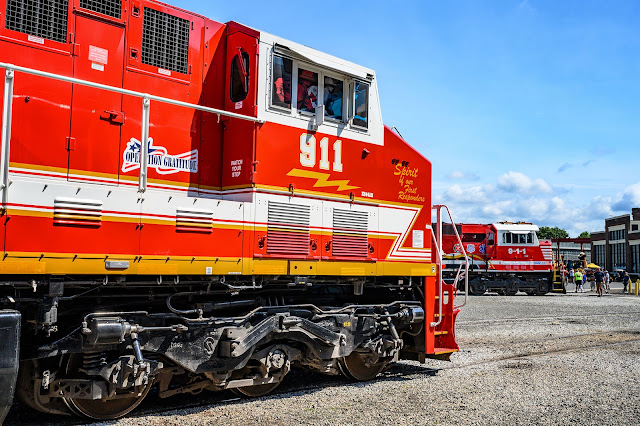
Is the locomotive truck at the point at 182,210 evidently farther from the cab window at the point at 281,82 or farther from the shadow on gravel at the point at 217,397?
the shadow on gravel at the point at 217,397

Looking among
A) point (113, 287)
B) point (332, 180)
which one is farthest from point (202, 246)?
point (332, 180)

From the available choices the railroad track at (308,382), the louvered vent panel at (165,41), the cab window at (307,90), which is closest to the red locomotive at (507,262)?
the railroad track at (308,382)

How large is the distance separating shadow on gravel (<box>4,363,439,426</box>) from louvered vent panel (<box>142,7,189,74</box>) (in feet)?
12.7

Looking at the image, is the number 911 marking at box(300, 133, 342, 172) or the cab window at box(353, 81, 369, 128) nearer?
the number 911 marking at box(300, 133, 342, 172)

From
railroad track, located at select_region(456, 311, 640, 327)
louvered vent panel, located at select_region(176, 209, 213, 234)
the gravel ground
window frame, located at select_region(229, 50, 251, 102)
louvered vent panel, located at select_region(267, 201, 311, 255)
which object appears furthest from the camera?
railroad track, located at select_region(456, 311, 640, 327)

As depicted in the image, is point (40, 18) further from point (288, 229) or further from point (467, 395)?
point (467, 395)

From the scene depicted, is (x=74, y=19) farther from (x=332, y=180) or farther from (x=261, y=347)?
(x=261, y=347)

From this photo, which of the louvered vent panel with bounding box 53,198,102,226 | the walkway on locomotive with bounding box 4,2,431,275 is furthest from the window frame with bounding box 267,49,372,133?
the louvered vent panel with bounding box 53,198,102,226

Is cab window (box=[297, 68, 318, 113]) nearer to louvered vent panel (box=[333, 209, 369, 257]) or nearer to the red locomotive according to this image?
louvered vent panel (box=[333, 209, 369, 257])

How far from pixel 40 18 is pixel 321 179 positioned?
11.8ft

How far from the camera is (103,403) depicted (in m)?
5.86

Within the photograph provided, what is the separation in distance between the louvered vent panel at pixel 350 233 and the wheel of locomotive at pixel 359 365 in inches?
57.7

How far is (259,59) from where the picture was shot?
264 inches

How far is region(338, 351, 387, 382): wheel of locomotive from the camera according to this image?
7.95 m
